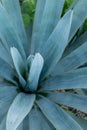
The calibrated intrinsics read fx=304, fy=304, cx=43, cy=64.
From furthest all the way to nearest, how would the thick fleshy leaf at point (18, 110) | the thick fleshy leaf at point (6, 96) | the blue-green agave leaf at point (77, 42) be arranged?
the blue-green agave leaf at point (77, 42) → the thick fleshy leaf at point (6, 96) → the thick fleshy leaf at point (18, 110)

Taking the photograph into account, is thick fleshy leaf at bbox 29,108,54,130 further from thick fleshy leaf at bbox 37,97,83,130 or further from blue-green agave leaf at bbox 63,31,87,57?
blue-green agave leaf at bbox 63,31,87,57

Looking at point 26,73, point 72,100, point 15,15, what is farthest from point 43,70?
point 15,15

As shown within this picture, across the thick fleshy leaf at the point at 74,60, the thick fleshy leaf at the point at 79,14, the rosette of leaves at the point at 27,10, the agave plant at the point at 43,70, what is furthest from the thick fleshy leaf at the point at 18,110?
the rosette of leaves at the point at 27,10

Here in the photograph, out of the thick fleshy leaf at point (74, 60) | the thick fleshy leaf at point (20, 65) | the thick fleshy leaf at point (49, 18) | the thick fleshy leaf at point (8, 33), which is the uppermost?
the thick fleshy leaf at point (49, 18)

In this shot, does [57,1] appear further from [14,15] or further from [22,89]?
[22,89]

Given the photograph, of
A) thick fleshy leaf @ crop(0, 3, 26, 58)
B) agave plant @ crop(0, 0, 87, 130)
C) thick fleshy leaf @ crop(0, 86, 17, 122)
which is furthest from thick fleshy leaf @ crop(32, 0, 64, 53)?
thick fleshy leaf @ crop(0, 86, 17, 122)

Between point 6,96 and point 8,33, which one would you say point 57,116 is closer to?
point 6,96

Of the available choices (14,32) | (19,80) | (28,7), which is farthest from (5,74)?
(28,7)

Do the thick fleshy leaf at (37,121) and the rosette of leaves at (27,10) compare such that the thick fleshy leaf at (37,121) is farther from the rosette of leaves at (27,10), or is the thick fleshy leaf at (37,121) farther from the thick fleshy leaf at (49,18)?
the rosette of leaves at (27,10)
